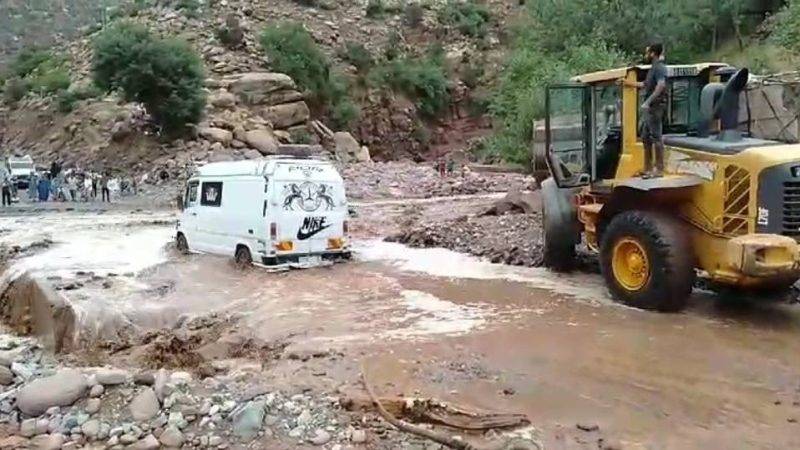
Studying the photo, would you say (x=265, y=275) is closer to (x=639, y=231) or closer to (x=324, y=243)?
(x=324, y=243)

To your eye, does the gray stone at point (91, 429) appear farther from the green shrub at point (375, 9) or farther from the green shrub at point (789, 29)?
the green shrub at point (375, 9)

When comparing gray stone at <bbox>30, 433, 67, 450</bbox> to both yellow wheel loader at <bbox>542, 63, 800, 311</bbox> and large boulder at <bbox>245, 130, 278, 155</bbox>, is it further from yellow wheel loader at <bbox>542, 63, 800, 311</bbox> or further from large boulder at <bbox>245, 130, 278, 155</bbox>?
large boulder at <bbox>245, 130, 278, 155</bbox>

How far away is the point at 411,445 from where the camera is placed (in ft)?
20.3

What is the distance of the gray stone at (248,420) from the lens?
6510 mm

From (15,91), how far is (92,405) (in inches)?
1669

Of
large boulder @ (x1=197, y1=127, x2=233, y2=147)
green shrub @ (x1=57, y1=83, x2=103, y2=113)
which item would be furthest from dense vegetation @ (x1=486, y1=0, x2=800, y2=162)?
green shrub @ (x1=57, y1=83, x2=103, y2=113)

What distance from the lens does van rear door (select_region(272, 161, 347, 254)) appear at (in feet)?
47.4

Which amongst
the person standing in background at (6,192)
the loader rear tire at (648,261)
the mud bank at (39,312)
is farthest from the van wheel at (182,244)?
the person standing in background at (6,192)

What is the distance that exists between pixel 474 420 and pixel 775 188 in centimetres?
486

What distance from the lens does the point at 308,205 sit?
14703mm

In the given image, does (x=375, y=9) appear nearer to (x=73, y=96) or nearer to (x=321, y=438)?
(x=73, y=96)

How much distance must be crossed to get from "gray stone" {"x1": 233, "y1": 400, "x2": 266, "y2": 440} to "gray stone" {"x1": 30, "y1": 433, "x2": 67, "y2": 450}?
1395mm

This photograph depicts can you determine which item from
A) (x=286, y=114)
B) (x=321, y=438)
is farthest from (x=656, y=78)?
(x=286, y=114)

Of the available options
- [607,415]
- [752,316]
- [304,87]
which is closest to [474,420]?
[607,415]
